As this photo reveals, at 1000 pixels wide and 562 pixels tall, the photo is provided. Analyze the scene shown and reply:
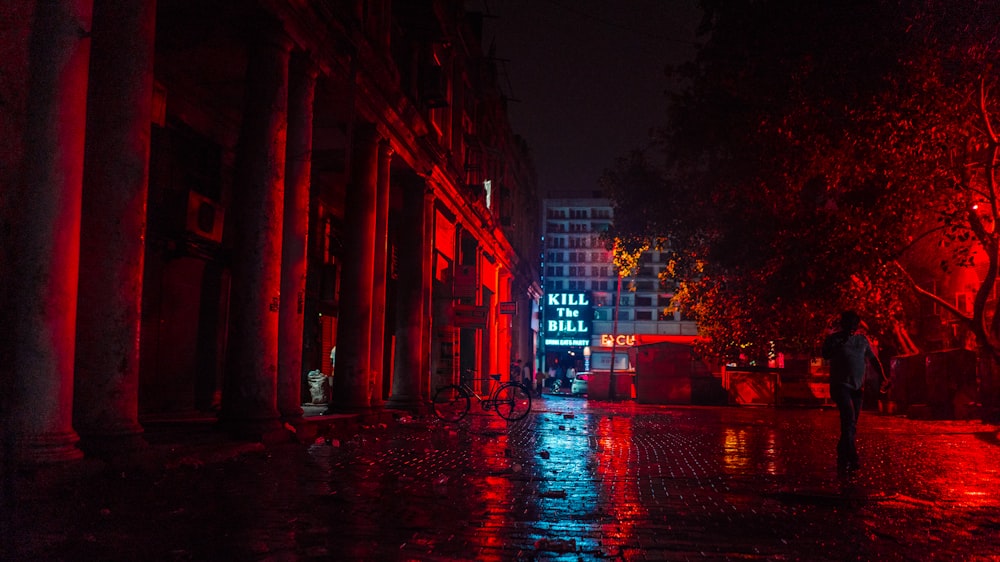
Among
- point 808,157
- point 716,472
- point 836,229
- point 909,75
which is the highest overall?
point 909,75

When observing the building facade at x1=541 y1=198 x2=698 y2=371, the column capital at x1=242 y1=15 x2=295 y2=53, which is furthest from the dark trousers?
the building facade at x1=541 y1=198 x2=698 y2=371

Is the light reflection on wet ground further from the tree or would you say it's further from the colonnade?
the tree

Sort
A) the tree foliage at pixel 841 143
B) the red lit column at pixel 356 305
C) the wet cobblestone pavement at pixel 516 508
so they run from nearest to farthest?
the wet cobblestone pavement at pixel 516 508, the tree foliage at pixel 841 143, the red lit column at pixel 356 305

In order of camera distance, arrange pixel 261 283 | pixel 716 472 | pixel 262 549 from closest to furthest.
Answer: pixel 262 549 < pixel 716 472 < pixel 261 283

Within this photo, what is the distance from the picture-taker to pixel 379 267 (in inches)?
674

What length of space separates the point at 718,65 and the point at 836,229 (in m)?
5.76

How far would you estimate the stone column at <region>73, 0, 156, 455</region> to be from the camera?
7.70 metres

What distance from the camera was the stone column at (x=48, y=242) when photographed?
6746 mm

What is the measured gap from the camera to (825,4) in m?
15.5

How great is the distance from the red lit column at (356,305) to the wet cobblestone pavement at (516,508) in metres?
4.16

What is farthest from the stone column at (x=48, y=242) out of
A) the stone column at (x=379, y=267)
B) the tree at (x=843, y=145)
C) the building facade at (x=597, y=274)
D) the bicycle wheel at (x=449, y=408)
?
the building facade at (x=597, y=274)

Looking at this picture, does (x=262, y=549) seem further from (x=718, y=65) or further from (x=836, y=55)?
(x=718, y=65)

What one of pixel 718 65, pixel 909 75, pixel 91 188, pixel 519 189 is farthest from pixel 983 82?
pixel 519 189

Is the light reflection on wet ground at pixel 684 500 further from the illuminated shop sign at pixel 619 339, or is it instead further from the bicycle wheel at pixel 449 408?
the illuminated shop sign at pixel 619 339
